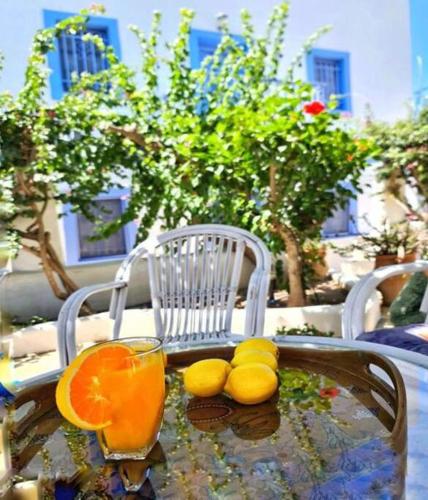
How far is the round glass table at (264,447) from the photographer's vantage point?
0.50m

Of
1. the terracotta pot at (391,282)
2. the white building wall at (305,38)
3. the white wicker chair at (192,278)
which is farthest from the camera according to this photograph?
the white building wall at (305,38)

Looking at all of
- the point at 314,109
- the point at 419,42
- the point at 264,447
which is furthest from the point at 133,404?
the point at 419,42

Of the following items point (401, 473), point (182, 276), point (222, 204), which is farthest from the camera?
point (222, 204)

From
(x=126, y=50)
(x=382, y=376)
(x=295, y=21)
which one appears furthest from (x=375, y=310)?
(x=295, y=21)

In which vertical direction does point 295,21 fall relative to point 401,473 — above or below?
above

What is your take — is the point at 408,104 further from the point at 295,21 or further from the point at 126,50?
the point at 126,50

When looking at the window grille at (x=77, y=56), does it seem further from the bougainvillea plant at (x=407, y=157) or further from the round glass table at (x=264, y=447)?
the round glass table at (x=264, y=447)

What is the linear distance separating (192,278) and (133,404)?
1.53 m

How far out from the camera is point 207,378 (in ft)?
2.41

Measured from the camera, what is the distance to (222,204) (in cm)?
349

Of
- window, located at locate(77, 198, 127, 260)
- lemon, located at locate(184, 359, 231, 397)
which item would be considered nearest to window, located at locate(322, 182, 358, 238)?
window, located at locate(77, 198, 127, 260)

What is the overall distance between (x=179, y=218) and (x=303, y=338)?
287cm

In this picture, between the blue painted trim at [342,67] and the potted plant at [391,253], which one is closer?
the potted plant at [391,253]

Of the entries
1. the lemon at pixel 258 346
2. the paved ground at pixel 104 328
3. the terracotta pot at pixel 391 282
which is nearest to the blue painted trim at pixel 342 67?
the terracotta pot at pixel 391 282
